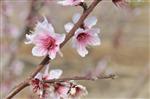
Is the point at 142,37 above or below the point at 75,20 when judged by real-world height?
below

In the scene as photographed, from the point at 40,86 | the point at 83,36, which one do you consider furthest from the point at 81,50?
the point at 40,86

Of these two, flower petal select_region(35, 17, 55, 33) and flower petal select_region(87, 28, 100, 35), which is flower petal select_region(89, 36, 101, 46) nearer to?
flower petal select_region(87, 28, 100, 35)

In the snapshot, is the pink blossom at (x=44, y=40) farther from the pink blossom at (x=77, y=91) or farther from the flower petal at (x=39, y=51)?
the pink blossom at (x=77, y=91)

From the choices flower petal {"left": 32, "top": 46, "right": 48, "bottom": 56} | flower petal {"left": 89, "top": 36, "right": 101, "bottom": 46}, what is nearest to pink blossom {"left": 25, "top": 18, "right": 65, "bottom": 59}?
flower petal {"left": 32, "top": 46, "right": 48, "bottom": 56}

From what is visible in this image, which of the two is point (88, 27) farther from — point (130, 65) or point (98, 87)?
point (130, 65)

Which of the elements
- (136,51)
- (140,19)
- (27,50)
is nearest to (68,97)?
(27,50)

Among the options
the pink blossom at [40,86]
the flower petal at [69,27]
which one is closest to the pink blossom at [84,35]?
the flower petal at [69,27]
